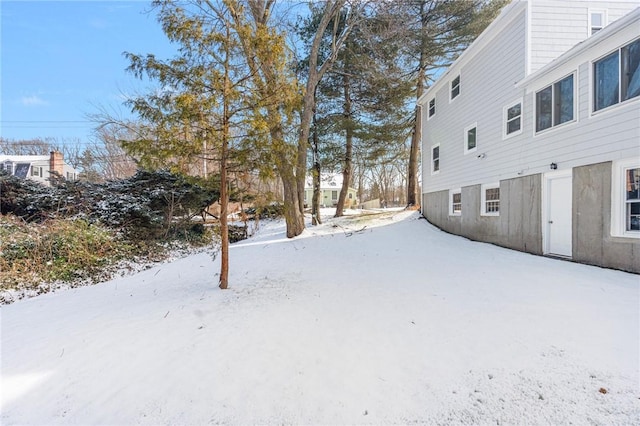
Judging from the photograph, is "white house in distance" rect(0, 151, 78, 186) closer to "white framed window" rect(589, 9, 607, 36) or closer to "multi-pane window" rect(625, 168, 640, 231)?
"multi-pane window" rect(625, 168, 640, 231)

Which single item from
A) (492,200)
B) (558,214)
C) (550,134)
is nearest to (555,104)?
(550,134)

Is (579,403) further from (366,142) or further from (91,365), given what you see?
(366,142)

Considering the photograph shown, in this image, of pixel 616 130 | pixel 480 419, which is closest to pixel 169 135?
pixel 480 419

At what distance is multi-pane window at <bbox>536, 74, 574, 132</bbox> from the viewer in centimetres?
624

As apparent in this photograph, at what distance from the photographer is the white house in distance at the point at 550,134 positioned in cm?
517

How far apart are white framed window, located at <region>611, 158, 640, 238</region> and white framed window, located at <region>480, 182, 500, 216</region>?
3072mm

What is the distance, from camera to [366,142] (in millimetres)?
15016

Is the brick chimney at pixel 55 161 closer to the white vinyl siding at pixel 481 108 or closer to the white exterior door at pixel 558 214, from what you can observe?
the white vinyl siding at pixel 481 108

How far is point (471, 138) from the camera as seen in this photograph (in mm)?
9742

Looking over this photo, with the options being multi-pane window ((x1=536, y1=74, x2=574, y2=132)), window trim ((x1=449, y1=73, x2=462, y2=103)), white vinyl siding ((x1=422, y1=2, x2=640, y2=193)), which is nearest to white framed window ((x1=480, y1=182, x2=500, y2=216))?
white vinyl siding ((x1=422, y1=2, x2=640, y2=193))

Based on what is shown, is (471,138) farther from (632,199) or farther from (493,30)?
(632,199)

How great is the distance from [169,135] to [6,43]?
651 centimetres

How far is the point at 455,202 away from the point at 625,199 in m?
5.64

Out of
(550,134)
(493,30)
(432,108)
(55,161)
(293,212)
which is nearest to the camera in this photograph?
(550,134)
